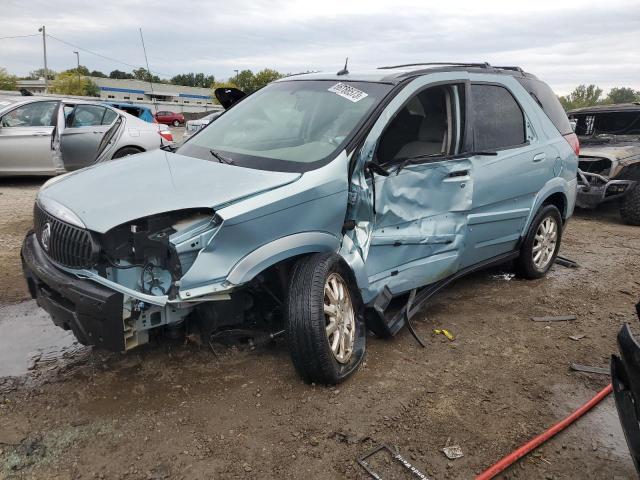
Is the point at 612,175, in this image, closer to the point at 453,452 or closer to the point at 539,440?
the point at 539,440

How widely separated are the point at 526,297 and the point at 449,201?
1.47 meters

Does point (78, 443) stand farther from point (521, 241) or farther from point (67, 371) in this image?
point (521, 241)

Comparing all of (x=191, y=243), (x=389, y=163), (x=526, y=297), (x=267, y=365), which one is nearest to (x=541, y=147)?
(x=526, y=297)

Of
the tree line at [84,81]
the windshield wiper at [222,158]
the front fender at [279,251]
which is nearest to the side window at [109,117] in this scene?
the windshield wiper at [222,158]

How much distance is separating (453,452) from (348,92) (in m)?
2.31

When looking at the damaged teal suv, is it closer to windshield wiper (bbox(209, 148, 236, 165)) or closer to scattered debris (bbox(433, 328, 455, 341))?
windshield wiper (bbox(209, 148, 236, 165))

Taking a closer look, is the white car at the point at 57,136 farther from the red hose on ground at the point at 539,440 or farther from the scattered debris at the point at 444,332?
the red hose on ground at the point at 539,440

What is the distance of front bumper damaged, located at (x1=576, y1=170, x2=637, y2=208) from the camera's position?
24.3ft

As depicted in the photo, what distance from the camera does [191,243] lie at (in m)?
2.51

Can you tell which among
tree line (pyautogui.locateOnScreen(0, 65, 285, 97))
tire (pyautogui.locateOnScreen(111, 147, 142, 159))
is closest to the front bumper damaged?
tire (pyautogui.locateOnScreen(111, 147, 142, 159))

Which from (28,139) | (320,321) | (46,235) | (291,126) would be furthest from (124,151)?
(320,321)

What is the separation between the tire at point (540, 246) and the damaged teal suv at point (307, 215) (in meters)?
0.12

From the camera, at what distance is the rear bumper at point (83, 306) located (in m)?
2.45

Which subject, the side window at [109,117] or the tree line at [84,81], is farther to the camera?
the tree line at [84,81]
